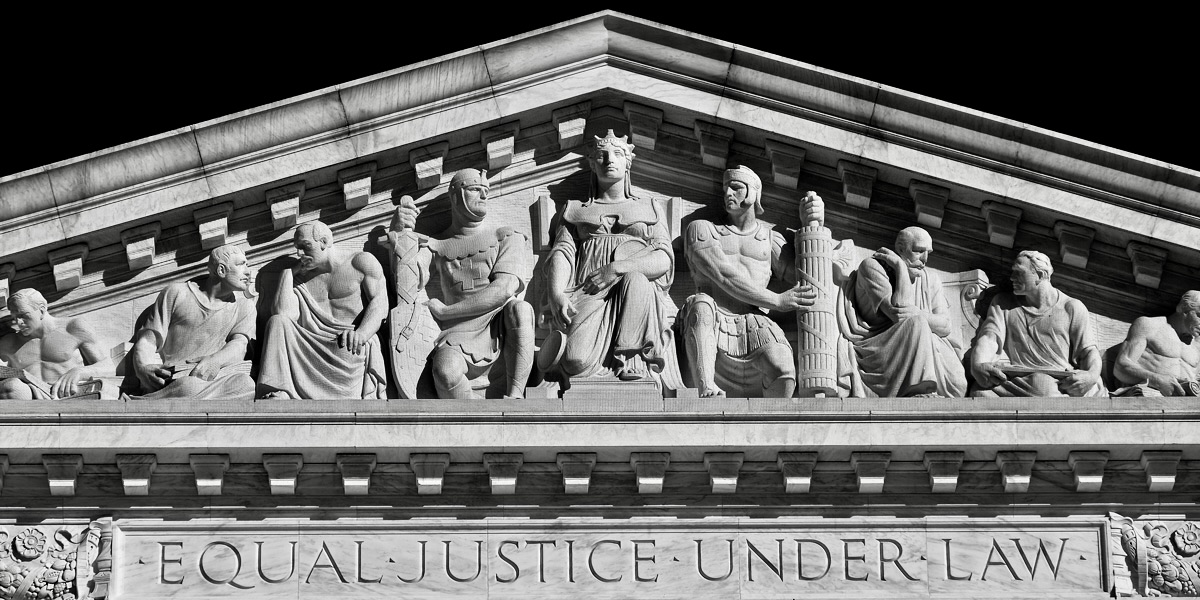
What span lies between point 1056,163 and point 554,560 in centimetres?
545

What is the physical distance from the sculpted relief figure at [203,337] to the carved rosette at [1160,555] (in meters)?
7.40

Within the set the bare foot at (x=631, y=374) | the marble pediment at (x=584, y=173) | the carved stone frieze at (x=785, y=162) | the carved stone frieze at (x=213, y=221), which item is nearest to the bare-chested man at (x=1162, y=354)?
the marble pediment at (x=584, y=173)

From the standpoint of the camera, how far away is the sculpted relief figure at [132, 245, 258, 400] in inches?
954

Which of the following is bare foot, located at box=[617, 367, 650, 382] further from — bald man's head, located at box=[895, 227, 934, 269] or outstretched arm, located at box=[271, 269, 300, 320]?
outstretched arm, located at box=[271, 269, 300, 320]

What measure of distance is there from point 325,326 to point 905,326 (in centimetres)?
489

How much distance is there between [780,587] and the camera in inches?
940

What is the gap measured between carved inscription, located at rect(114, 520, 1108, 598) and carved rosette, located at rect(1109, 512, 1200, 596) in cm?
24

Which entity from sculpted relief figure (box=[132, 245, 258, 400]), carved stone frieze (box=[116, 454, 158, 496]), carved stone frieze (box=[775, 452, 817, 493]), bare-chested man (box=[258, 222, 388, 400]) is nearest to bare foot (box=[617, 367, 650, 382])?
carved stone frieze (box=[775, 452, 817, 493])

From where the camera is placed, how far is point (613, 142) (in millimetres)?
25031

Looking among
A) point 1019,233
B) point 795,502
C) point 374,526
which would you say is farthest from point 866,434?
point 374,526

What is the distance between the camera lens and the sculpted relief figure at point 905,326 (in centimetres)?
2431

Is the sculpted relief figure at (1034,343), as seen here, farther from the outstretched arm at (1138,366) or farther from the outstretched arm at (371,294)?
the outstretched arm at (371,294)

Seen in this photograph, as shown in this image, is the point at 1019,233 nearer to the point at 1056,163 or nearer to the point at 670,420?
the point at 1056,163

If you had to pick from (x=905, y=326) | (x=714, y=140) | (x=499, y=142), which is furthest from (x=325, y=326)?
(x=905, y=326)
